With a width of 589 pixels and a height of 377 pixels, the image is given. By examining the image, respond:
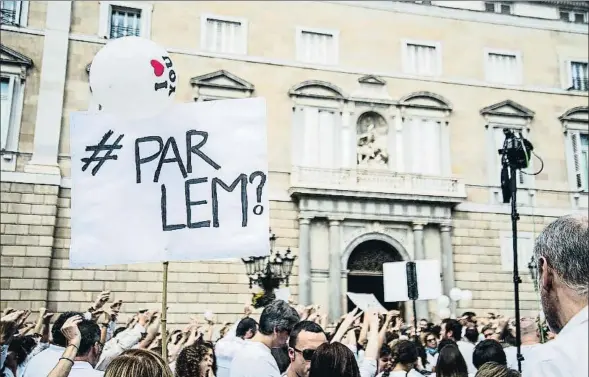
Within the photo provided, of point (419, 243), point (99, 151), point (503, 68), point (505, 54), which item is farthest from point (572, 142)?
point (99, 151)

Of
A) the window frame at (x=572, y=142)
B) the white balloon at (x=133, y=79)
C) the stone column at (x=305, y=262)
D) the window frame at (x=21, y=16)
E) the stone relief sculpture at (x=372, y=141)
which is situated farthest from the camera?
the window frame at (x=572, y=142)

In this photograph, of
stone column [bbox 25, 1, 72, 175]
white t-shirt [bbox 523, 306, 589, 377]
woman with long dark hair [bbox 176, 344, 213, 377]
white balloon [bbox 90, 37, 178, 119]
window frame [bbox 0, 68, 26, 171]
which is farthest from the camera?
stone column [bbox 25, 1, 72, 175]

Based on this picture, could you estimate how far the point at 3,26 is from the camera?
16.8 m

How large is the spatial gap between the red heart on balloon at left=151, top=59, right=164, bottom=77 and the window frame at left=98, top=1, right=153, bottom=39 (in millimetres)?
14150

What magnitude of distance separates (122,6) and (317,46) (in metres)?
6.16

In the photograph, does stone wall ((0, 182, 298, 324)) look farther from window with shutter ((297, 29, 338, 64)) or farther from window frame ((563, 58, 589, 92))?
window frame ((563, 58, 589, 92))

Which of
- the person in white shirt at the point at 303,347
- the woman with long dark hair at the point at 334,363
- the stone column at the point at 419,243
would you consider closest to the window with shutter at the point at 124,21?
the stone column at the point at 419,243

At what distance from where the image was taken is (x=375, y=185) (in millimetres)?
18328

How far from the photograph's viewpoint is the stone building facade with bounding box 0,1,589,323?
644 inches

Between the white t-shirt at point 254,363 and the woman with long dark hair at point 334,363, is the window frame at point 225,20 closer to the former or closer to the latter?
the white t-shirt at point 254,363

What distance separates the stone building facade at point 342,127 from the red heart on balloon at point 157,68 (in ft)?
42.2

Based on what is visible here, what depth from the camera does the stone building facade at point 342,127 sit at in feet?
53.7

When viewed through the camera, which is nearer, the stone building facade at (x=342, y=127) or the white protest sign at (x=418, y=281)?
the white protest sign at (x=418, y=281)

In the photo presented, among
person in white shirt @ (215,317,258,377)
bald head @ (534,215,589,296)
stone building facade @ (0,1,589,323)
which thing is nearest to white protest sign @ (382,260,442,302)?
person in white shirt @ (215,317,258,377)
